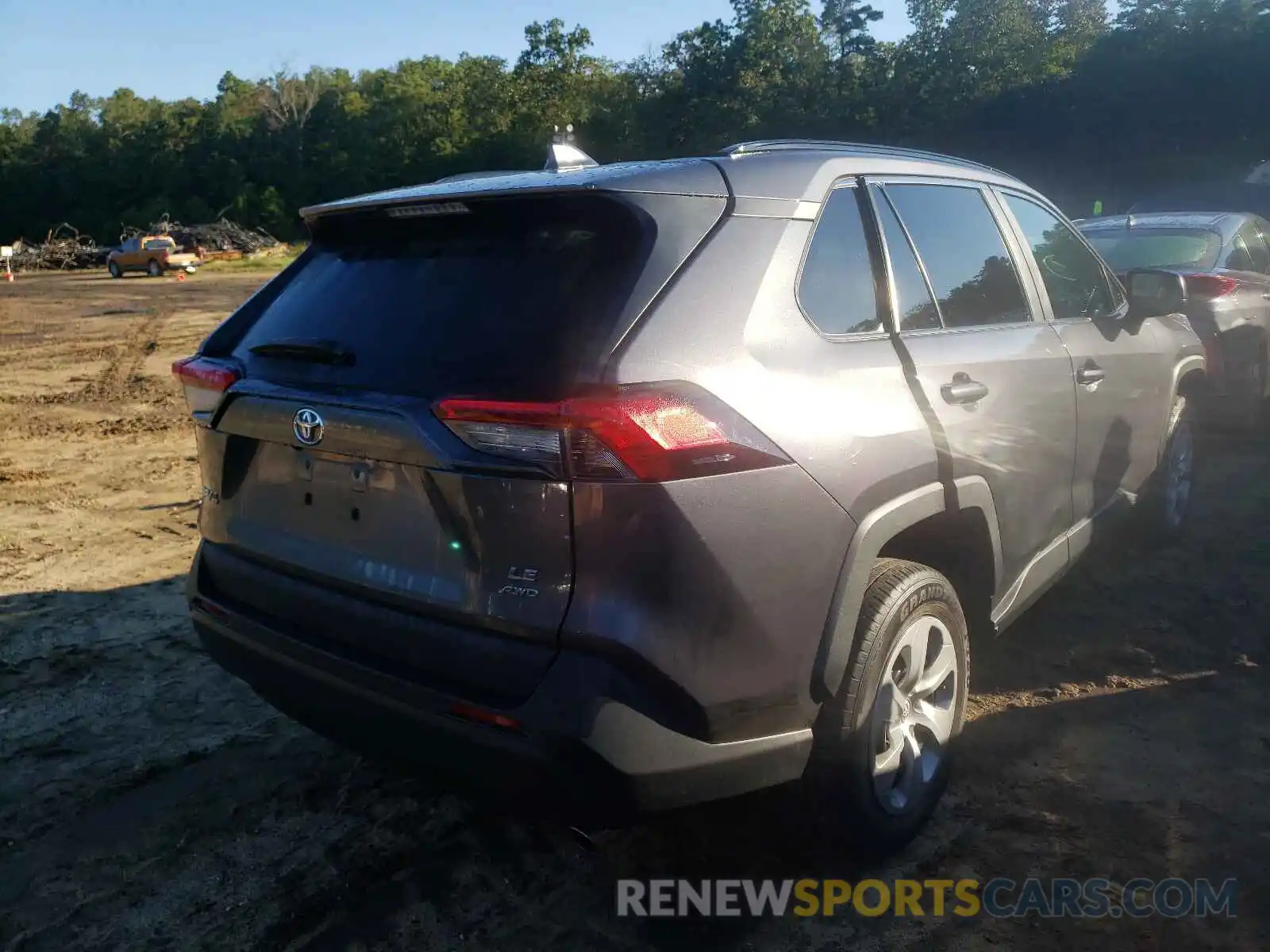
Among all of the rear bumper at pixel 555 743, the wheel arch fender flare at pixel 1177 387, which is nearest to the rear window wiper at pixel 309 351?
the rear bumper at pixel 555 743

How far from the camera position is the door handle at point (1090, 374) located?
3657 millimetres

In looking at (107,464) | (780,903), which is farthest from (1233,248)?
(107,464)

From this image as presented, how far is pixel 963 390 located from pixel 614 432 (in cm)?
132

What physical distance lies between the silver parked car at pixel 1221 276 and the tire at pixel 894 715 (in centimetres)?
472

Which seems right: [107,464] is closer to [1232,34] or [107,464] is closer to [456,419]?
[456,419]

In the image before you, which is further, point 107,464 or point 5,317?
point 5,317

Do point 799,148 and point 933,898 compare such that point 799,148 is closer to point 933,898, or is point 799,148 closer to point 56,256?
point 933,898

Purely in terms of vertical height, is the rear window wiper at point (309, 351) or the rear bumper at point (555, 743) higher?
the rear window wiper at point (309, 351)

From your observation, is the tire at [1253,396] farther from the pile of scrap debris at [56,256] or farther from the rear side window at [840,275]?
the pile of scrap debris at [56,256]

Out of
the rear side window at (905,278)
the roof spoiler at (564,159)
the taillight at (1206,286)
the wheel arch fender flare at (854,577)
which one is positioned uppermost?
the roof spoiler at (564,159)

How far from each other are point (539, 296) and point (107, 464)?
6773 millimetres

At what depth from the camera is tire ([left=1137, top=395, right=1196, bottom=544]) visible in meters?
4.78

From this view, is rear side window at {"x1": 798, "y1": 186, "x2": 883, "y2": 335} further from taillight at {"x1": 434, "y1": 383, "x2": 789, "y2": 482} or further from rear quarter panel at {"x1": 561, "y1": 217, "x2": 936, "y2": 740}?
taillight at {"x1": 434, "y1": 383, "x2": 789, "y2": 482}

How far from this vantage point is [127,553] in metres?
5.59
